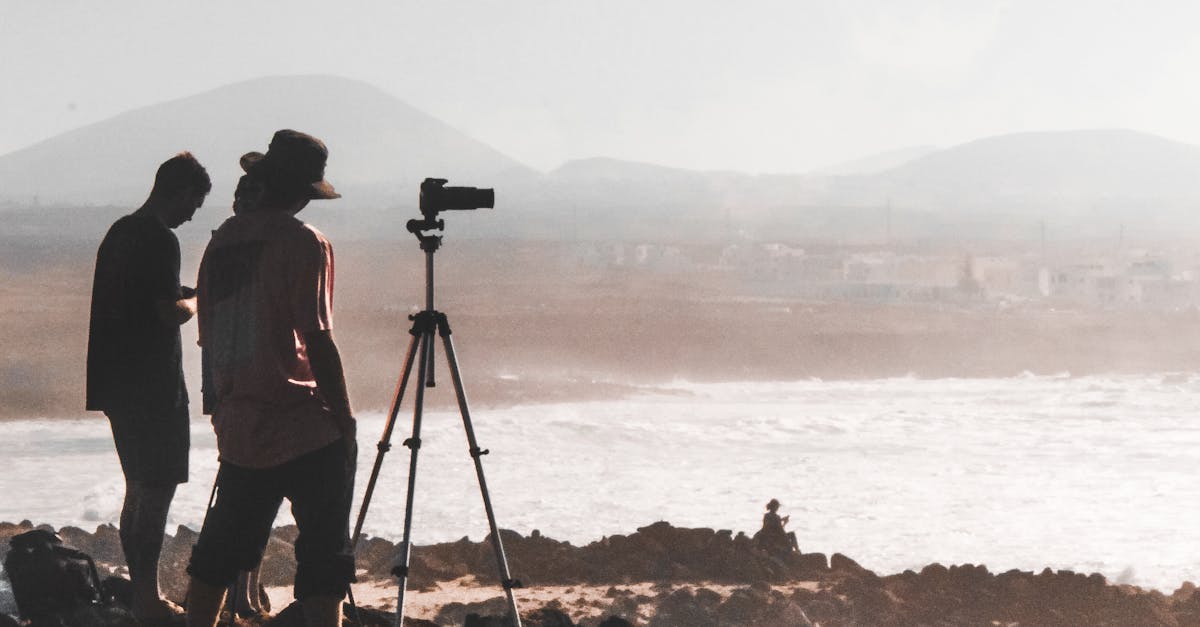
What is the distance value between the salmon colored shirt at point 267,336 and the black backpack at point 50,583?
4.47 ft

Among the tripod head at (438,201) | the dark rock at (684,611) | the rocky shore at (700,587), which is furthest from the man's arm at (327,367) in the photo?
the dark rock at (684,611)

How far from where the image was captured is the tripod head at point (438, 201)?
4.15m

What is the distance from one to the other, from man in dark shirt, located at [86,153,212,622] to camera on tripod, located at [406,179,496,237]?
674 mm

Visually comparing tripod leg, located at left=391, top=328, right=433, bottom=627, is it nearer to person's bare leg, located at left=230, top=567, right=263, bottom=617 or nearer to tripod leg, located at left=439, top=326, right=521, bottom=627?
tripod leg, located at left=439, top=326, right=521, bottom=627

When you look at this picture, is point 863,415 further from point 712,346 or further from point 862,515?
point 712,346

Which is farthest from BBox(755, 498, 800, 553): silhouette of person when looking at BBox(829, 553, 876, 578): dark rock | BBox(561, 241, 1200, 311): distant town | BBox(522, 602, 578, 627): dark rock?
BBox(561, 241, 1200, 311): distant town

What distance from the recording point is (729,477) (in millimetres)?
17875

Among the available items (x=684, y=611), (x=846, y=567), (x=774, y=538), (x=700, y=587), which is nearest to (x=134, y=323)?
(x=684, y=611)

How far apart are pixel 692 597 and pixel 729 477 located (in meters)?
11.4

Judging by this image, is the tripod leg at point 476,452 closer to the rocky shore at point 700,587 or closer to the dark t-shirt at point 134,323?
the dark t-shirt at point 134,323

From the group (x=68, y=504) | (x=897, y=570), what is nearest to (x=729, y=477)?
(x=897, y=570)

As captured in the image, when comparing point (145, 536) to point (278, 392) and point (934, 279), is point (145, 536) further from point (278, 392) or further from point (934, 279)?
point (934, 279)

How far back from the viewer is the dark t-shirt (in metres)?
4.03

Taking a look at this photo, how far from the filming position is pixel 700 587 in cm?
711
